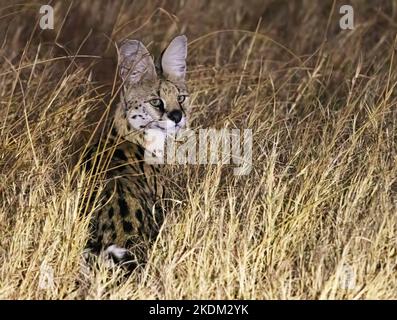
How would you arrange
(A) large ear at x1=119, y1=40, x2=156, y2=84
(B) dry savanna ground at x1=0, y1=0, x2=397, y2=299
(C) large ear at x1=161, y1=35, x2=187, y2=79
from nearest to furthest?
(B) dry savanna ground at x1=0, y1=0, x2=397, y2=299, (A) large ear at x1=119, y1=40, x2=156, y2=84, (C) large ear at x1=161, y1=35, x2=187, y2=79

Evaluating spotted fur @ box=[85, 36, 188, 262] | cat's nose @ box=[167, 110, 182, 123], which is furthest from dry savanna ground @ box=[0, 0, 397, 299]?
cat's nose @ box=[167, 110, 182, 123]

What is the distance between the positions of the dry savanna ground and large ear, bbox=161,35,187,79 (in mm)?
264

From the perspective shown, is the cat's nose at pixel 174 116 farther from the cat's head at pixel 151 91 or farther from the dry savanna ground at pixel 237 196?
the dry savanna ground at pixel 237 196

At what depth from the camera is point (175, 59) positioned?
5.25 metres

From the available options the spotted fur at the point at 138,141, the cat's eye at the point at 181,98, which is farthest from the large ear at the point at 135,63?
the cat's eye at the point at 181,98

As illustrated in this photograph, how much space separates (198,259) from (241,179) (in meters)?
0.67

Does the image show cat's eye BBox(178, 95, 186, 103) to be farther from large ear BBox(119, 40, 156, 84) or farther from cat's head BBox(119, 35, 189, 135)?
large ear BBox(119, 40, 156, 84)

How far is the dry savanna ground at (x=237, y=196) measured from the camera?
4.23 m

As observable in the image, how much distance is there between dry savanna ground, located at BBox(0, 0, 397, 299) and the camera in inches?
167

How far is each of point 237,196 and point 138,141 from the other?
617mm

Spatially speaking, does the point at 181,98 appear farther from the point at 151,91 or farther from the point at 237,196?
the point at 237,196

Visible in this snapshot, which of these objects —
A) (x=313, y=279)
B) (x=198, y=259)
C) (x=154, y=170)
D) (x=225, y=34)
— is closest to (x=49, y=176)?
(x=154, y=170)

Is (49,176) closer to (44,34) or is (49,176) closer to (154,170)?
(154,170)

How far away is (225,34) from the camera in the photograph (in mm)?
7160
